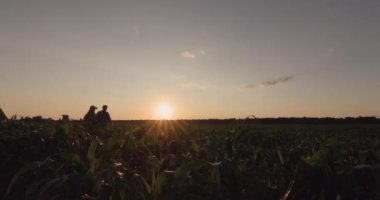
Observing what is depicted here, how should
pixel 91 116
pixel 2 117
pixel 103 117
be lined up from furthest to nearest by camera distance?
pixel 103 117 → pixel 91 116 → pixel 2 117

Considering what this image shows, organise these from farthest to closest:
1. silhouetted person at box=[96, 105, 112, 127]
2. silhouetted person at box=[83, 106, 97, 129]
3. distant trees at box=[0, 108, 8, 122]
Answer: silhouetted person at box=[96, 105, 112, 127] → silhouetted person at box=[83, 106, 97, 129] → distant trees at box=[0, 108, 8, 122]

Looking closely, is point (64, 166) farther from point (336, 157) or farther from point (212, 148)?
point (336, 157)

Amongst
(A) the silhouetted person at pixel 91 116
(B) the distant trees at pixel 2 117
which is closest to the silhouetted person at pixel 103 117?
(A) the silhouetted person at pixel 91 116

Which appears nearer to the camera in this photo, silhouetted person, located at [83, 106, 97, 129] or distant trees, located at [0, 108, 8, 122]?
distant trees, located at [0, 108, 8, 122]

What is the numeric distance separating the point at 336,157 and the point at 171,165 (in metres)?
1.63

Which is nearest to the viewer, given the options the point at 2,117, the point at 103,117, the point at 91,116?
the point at 2,117

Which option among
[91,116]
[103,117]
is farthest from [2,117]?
[103,117]

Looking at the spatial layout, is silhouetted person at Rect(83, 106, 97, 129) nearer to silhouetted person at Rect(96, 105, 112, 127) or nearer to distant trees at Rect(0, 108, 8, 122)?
silhouetted person at Rect(96, 105, 112, 127)

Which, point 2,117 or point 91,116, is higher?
point 91,116

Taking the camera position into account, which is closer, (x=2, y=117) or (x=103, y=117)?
(x=2, y=117)

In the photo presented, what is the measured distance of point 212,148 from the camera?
4172 millimetres

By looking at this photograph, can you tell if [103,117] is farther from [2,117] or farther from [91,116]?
[2,117]

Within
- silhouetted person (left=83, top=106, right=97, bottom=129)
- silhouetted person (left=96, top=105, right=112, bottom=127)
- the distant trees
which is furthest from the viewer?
silhouetted person (left=96, top=105, right=112, bottom=127)

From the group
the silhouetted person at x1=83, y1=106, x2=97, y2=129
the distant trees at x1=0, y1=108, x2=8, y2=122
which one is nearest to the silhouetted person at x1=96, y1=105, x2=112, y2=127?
the silhouetted person at x1=83, y1=106, x2=97, y2=129
